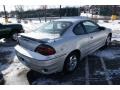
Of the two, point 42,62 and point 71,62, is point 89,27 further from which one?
point 42,62

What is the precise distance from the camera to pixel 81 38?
5.62 metres

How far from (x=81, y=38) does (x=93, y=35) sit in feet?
2.75

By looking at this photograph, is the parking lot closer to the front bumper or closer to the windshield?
the front bumper

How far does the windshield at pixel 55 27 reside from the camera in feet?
17.9

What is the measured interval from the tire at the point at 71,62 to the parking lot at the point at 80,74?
15cm

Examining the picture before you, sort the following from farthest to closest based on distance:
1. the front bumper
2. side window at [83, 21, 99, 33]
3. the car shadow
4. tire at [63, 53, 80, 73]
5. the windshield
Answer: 1. side window at [83, 21, 99, 33]
2. the windshield
3. tire at [63, 53, 80, 73]
4. the car shadow
5. the front bumper

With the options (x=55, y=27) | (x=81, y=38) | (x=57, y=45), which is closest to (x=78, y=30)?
(x=81, y=38)

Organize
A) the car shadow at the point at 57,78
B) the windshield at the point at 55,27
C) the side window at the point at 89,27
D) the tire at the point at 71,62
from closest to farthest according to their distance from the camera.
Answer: the car shadow at the point at 57,78 < the tire at the point at 71,62 < the windshield at the point at 55,27 < the side window at the point at 89,27

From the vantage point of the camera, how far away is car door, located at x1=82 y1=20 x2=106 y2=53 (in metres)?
6.12

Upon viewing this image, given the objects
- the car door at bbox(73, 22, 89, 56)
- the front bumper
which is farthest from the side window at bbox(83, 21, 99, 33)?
the front bumper

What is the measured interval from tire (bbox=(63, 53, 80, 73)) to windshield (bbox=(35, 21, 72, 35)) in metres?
0.75

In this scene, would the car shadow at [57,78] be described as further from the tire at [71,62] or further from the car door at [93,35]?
the car door at [93,35]

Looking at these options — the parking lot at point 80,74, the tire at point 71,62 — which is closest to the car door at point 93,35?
the parking lot at point 80,74
